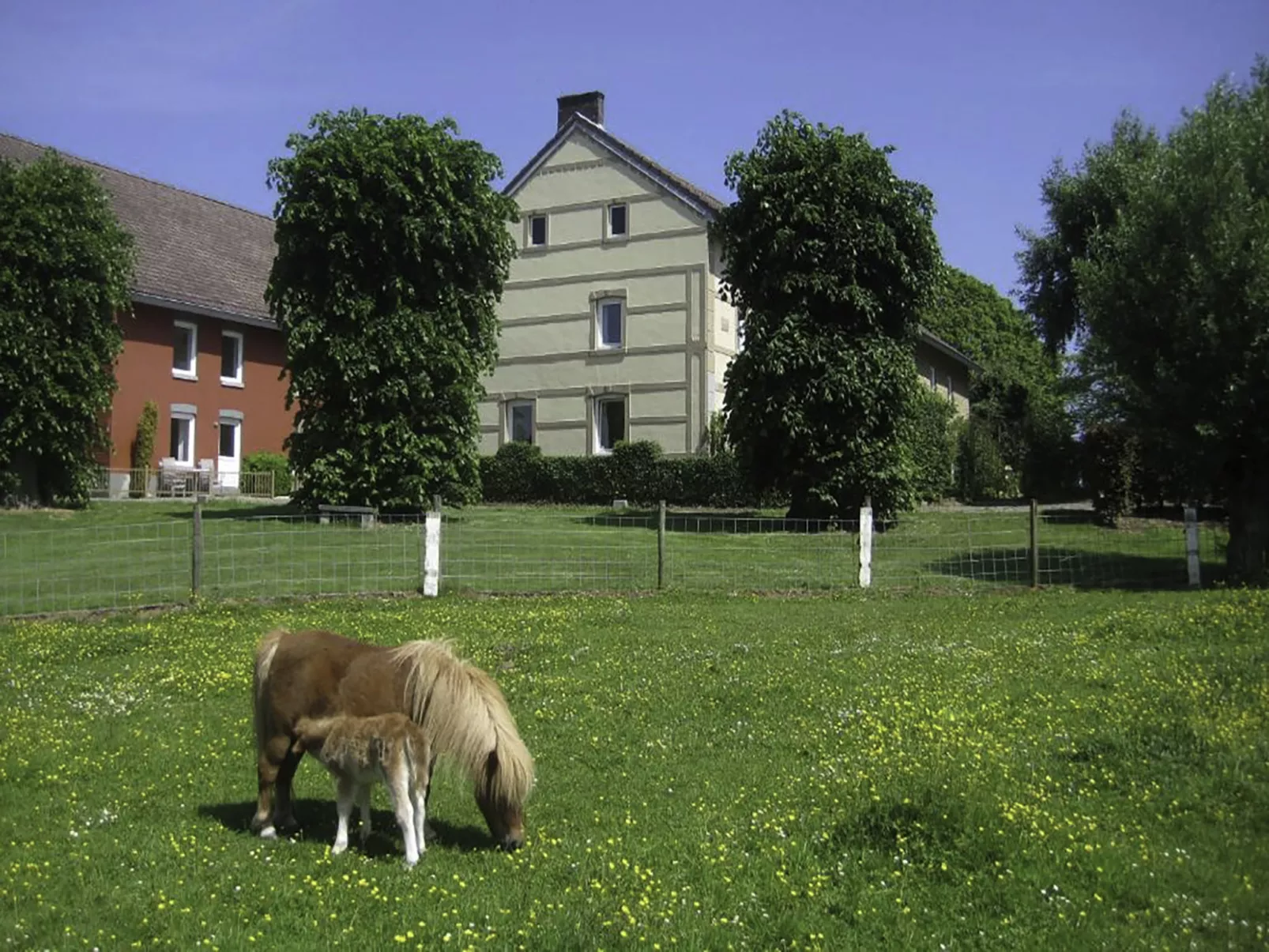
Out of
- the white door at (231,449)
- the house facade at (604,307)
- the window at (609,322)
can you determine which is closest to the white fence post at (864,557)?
the house facade at (604,307)

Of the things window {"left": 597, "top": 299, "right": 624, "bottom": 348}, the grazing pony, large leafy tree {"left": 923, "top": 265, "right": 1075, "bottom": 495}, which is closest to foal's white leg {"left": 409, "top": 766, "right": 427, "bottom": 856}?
the grazing pony

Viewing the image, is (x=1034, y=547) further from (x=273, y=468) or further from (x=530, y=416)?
(x=273, y=468)

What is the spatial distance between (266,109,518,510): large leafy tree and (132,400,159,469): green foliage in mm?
10985

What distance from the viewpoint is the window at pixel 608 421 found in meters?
41.2

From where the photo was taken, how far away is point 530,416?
140 feet

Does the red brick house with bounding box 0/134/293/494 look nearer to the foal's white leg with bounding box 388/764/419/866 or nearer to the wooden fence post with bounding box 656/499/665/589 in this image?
the wooden fence post with bounding box 656/499/665/589

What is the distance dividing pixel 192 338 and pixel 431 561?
80.8 feet

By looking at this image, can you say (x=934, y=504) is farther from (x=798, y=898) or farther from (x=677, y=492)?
(x=798, y=898)

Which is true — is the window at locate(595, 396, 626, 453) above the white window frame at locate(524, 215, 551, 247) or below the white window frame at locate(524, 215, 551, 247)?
below

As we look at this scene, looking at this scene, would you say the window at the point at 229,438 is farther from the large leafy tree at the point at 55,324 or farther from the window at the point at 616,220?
the window at the point at 616,220

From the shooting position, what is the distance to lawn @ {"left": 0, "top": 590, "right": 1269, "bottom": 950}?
18.6ft

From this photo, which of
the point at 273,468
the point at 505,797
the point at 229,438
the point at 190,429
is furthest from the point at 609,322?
the point at 505,797

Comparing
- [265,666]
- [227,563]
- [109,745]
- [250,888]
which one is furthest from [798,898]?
[227,563]

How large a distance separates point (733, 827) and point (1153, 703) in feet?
13.6
